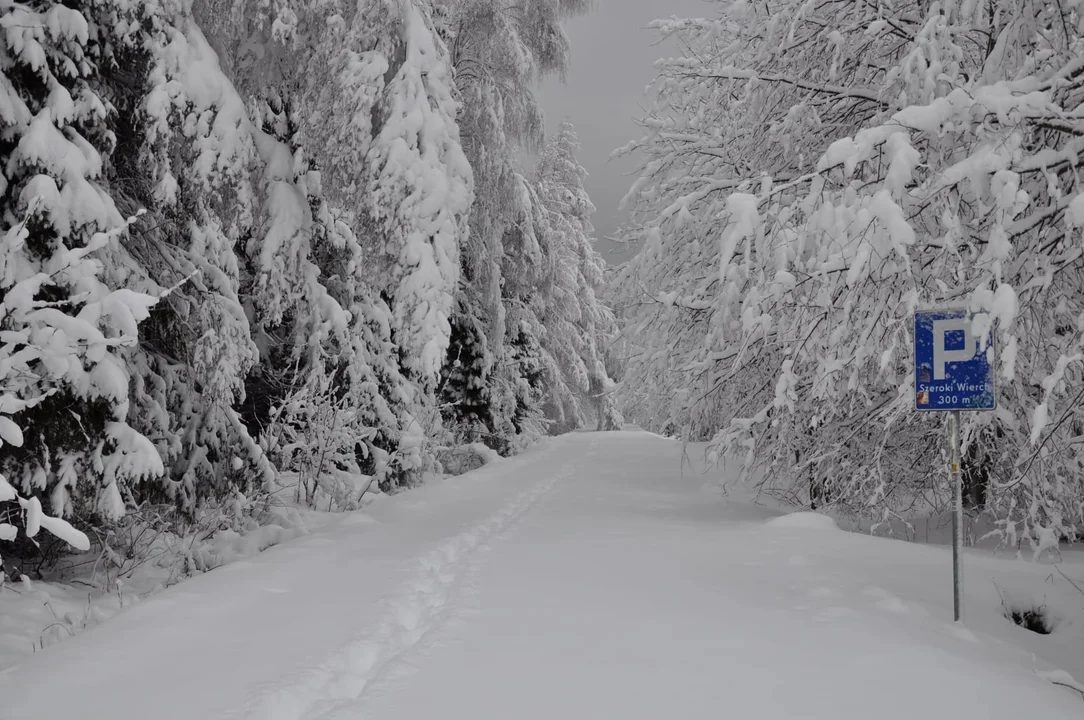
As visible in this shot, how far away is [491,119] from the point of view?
484 inches

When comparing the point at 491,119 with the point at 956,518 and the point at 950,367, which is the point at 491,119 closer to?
the point at 950,367

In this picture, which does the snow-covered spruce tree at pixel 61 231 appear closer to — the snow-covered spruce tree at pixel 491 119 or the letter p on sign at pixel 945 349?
the letter p on sign at pixel 945 349

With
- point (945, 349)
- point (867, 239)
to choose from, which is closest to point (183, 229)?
point (867, 239)

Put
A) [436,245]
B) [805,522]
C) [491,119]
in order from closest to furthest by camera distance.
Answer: [436,245]
[805,522]
[491,119]

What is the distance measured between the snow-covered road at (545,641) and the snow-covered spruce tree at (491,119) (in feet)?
22.3

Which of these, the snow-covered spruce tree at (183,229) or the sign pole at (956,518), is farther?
the snow-covered spruce tree at (183,229)

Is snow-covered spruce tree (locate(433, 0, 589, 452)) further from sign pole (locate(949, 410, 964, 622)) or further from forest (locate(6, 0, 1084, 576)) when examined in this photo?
sign pole (locate(949, 410, 964, 622))

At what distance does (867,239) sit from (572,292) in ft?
79.9

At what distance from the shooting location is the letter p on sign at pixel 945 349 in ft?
14.3

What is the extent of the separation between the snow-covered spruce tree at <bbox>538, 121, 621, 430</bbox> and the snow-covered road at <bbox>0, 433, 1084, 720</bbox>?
62.7 feet

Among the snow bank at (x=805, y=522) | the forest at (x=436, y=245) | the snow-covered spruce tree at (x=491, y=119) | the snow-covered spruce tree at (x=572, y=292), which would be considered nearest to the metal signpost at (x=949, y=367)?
the forest at (x=436, y=245)

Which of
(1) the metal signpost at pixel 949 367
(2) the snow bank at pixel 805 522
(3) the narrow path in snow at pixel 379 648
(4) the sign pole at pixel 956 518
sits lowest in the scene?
(3) the narrow path in snow at pixel 379 648

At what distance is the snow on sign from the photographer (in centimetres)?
441

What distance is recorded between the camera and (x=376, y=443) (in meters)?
11.2
